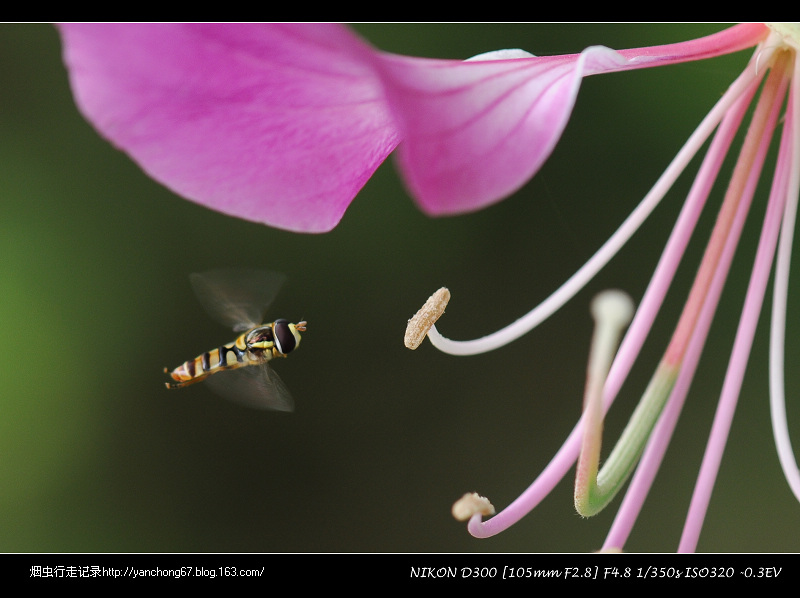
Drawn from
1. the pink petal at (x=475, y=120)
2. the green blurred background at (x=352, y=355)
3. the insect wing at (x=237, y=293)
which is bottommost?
the green blurred background at (x=352, y=355)

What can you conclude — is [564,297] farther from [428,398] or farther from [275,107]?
[428,398]

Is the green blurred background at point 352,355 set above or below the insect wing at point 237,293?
below

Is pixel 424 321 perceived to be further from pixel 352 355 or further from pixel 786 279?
pixel 352 355

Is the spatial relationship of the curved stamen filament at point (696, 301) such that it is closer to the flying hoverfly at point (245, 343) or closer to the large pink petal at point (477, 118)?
the large pink petal at point (477, 118)

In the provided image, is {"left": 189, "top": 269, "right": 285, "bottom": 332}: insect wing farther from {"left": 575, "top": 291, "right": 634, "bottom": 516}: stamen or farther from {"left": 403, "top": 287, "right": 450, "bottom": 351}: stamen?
{"left": 575, "top": 291, "right": 634, "bottom": 516}: stamen

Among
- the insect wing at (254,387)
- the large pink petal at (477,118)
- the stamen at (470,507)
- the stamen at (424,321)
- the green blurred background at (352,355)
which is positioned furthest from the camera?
the green blurred background at (352,355)

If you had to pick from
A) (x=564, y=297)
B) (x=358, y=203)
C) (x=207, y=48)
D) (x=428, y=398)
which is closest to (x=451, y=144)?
(x=207, y=48)

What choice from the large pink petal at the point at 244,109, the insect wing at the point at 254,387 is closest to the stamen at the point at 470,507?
the large pink petal at the point at 244,109

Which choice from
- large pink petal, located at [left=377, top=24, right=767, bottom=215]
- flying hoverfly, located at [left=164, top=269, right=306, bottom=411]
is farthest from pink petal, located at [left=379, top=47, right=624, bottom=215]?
flying hoverfly, located at [left=164, top=269, right=306, bottom=411]
